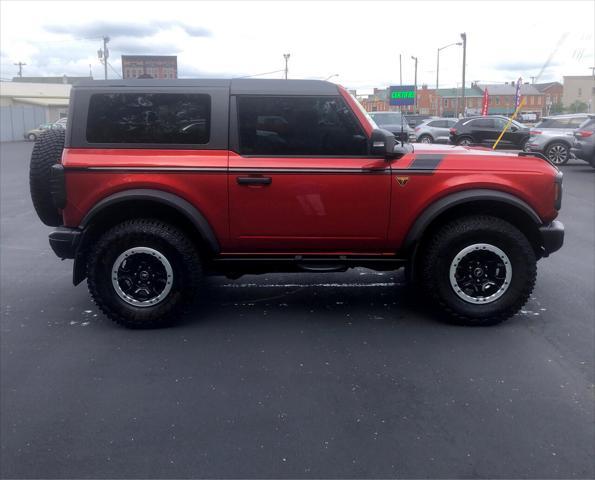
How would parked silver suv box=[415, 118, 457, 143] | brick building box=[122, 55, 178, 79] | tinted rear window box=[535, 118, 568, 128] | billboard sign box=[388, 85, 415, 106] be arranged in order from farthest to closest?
brick building box=[122, 55, 178, 79], parked silver suv box=[415, 118, 457, 143], tinted rear window box=[535, 118, 568, 128], billboard sign box=[388, 85, 415, 106]

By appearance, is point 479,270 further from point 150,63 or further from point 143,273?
point 150,63

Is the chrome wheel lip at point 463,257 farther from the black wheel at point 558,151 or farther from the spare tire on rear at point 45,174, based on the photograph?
the black wheel at point 558,151

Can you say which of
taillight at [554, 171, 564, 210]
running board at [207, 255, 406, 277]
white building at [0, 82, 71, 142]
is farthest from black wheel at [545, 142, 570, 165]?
white building at [0, 82, 71, 142]

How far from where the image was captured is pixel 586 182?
53.8 feet

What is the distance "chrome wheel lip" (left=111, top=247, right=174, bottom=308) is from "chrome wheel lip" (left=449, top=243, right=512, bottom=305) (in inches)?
90.1

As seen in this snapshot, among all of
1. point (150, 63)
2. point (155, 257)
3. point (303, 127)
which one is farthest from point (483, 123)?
point (150, 63)

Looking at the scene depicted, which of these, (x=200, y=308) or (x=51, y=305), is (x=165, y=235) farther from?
(x=51, y=305)

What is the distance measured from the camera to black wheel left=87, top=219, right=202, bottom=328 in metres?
5.29

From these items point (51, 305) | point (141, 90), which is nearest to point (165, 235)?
point (141, 90)

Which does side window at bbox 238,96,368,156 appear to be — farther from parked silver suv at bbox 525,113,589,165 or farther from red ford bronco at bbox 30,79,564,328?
parked silver suv at bbox 525,113,589,165

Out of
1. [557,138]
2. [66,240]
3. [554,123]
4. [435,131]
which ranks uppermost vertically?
[554,123]

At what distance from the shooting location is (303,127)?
531cm

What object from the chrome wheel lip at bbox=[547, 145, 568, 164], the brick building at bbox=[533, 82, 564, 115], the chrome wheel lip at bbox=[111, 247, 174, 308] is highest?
the brick building at bbox=[533, 82, 564, 115]

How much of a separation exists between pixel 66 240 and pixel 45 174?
2.02 ft
